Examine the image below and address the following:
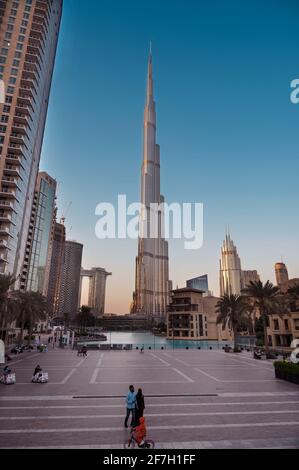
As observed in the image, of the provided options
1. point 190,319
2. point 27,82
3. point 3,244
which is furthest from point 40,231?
point 3,244

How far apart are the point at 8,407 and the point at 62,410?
2.89m

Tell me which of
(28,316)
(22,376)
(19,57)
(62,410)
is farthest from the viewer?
(19,57)

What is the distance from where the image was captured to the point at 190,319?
113 metres

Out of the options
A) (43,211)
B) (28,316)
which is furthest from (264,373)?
(43,211)

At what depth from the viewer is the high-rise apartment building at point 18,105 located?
217 feet

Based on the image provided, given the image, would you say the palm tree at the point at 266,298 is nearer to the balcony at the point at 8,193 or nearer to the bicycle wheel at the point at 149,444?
the bicycle wheel at the point at 149,444

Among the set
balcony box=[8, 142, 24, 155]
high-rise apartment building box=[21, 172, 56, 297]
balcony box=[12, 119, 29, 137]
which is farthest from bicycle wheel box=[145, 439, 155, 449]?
Answer: high-rise apartment building box=[21, 172, 56, 297]

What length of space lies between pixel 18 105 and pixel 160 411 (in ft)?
244

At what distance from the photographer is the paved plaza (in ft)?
35.5

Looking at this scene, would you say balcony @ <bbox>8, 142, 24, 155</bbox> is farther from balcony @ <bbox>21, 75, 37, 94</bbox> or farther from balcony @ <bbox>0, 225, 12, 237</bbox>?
balcony @ <bbox>0, 225, 12, 237</bbox>

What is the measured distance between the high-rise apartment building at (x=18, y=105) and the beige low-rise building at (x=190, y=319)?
65.4 m

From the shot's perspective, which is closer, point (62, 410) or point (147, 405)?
point (62, 410)
